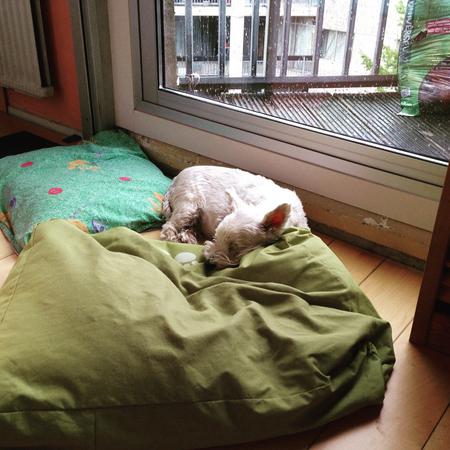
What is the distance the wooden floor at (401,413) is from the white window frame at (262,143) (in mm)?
344

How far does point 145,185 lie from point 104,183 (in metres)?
0.16

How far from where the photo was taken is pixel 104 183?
2064mm

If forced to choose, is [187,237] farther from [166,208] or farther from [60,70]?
[60,70]

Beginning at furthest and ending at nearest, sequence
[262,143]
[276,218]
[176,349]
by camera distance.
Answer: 1. [262,143]
2. [276,218]
3. [176,349]

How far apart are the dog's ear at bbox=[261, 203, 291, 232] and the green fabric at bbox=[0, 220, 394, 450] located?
0.32ft

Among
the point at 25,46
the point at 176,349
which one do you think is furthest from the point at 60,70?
the point at 176,349

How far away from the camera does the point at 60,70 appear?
8.70 feet

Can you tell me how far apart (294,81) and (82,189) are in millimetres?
916

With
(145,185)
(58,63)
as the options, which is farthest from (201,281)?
(58,63)

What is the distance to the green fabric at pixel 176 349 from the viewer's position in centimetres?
102

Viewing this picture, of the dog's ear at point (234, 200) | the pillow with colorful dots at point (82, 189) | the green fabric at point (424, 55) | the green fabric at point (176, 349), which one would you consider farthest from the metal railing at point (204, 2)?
the green fabric at point (176, 349)

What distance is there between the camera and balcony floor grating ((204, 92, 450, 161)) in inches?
68.5

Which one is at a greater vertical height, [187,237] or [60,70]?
[60,70]

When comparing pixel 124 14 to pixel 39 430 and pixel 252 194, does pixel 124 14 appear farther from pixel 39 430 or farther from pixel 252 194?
pixel 39 430
